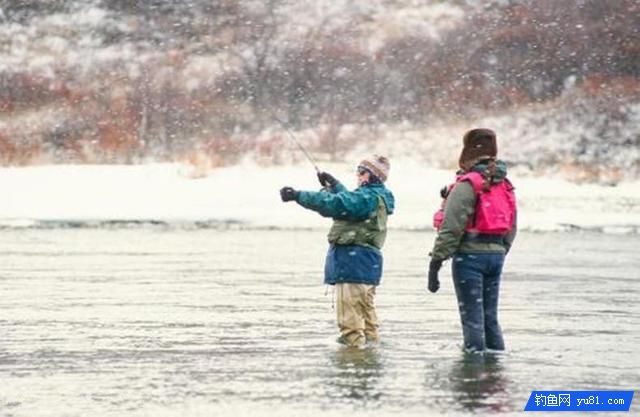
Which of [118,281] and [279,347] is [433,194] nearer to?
[118,281]

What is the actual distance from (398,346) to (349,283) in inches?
28.2

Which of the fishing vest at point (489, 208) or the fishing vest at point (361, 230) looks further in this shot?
the fishing vest at point (361, 230)

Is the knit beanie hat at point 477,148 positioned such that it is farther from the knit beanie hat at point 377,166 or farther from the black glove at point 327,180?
the black glove at point 327,180

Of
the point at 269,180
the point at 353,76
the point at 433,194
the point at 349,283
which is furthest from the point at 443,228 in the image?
the point at 353,76

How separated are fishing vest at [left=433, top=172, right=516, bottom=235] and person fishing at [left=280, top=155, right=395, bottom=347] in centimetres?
90

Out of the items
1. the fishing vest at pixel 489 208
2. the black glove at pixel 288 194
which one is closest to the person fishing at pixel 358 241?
the black glove at pixel 288 194

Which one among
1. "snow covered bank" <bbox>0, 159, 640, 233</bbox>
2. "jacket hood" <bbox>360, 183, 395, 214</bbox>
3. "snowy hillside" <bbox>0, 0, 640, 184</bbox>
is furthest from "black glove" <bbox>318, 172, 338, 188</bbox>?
"snowy hillside" <bbox>0, 0, 640, 184</bbox>

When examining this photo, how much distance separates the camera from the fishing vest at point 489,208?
39.7 feet

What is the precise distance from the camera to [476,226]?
1223 centimetres

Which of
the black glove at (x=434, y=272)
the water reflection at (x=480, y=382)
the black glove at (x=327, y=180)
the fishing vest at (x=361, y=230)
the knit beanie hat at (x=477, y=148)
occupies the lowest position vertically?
the water reflection at (x=480, y=382)

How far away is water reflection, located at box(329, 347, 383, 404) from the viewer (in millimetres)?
10734

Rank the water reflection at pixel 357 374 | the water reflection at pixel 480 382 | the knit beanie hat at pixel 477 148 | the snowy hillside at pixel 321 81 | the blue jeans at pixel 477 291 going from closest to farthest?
the water reflection at pixel 480 382, the water reflection at pixel 357 374, the knit beanie hat at pixel 477 148, the blue jeans at pixel 477 291, the snowy hillside at pixel 321 81

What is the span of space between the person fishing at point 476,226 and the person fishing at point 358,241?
721 millimetres

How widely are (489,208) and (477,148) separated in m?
0.43
